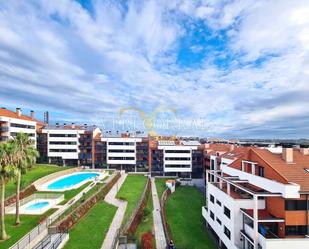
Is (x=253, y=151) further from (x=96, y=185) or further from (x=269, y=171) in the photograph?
(x=96, y=185)

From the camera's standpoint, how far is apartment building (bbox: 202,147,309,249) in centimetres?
2478

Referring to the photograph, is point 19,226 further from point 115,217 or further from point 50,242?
point 115,217

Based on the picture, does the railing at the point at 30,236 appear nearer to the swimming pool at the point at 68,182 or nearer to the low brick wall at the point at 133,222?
the low brick wall at the point at 133,222

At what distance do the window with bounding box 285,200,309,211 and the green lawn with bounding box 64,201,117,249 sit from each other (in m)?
20.2

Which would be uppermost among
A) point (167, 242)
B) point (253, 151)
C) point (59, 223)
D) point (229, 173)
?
point (253, 151)

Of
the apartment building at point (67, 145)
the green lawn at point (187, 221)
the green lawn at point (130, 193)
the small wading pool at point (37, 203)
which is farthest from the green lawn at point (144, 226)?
the apartment building at point (67, 145)

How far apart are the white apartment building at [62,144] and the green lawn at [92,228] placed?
2115 inches

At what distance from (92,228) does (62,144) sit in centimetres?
6489

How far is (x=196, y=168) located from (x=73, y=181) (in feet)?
137

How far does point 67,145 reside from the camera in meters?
92.1

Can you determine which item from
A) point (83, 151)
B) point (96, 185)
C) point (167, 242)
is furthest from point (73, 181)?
point (167, 242)

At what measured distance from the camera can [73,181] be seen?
205 feet

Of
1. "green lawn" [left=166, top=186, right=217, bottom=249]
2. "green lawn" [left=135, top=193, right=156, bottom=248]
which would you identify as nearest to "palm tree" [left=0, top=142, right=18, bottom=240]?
"green lawn" [left=135, top=193, right=156, bottom=248]

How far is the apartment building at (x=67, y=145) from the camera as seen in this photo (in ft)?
300
